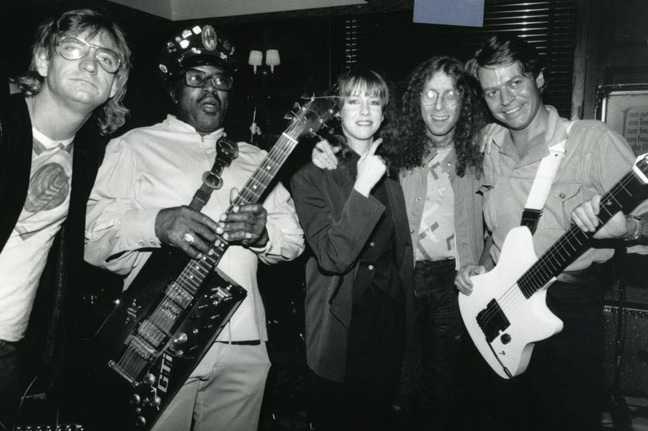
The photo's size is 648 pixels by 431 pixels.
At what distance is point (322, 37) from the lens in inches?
220

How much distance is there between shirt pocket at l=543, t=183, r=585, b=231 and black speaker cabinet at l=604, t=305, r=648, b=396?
208 centimetres

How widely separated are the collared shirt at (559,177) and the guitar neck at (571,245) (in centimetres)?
11

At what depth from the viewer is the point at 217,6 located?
5871mm

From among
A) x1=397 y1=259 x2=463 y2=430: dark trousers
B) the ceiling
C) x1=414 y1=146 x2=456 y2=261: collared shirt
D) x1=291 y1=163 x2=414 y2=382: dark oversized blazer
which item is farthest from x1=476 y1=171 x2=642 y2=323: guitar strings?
the ceiling

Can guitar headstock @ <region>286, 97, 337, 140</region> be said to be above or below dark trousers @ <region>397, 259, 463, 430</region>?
above

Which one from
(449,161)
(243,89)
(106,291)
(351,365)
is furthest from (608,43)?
(106,291)

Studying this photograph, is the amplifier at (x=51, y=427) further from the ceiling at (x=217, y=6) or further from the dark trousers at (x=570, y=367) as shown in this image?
the ceiling at (x=217, y=6)

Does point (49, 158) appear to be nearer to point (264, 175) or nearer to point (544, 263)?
point (264, 175)

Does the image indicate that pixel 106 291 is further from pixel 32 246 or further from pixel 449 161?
pixel 449 161

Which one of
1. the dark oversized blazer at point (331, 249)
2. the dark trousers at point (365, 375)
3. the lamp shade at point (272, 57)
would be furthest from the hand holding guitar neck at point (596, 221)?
the lamp shade at point (272, 57)

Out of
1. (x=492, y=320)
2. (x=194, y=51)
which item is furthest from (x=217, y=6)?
(x=492, y=320)

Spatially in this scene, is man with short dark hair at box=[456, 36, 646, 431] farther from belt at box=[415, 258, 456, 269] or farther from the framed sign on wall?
the framed sign on wall

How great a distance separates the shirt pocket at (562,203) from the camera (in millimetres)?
2395

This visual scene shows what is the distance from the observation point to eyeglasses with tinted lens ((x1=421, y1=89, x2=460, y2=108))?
2.80 m
